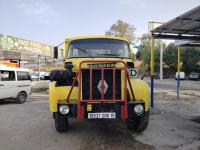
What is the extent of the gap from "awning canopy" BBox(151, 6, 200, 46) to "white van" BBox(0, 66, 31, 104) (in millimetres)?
7188

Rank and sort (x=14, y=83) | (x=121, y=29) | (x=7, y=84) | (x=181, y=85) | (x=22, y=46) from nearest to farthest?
(x=7, y=84) < (x=14, y=83) < (x=22, y=46) < (x=181, y=85) < (x=121, y=29)

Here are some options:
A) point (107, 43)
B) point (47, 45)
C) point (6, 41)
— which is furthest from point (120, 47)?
point (47, 45)

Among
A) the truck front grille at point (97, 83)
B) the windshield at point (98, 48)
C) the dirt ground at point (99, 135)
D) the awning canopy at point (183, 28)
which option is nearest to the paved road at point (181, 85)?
the awning canopy at point (183, 28)

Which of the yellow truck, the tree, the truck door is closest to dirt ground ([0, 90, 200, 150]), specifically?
the yellow truck

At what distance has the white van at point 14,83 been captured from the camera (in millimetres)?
12078

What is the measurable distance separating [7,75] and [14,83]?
1.82ft

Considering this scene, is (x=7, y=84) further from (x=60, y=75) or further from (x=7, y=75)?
(x=60, y=75)

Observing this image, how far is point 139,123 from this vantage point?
6.31 metres

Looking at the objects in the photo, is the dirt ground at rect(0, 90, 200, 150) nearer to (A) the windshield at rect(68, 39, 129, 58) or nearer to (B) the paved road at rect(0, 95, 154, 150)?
(B) the paved road at rect(0, 95, 154, 150)

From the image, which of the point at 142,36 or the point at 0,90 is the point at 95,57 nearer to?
the point at 0,90

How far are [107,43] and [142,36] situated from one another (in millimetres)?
61601

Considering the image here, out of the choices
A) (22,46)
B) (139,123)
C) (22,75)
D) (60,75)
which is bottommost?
(139,123)

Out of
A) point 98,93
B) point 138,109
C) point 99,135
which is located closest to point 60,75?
point 98,93

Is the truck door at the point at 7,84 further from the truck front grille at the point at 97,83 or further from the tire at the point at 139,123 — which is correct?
the truck front grille at the point at 97,83
